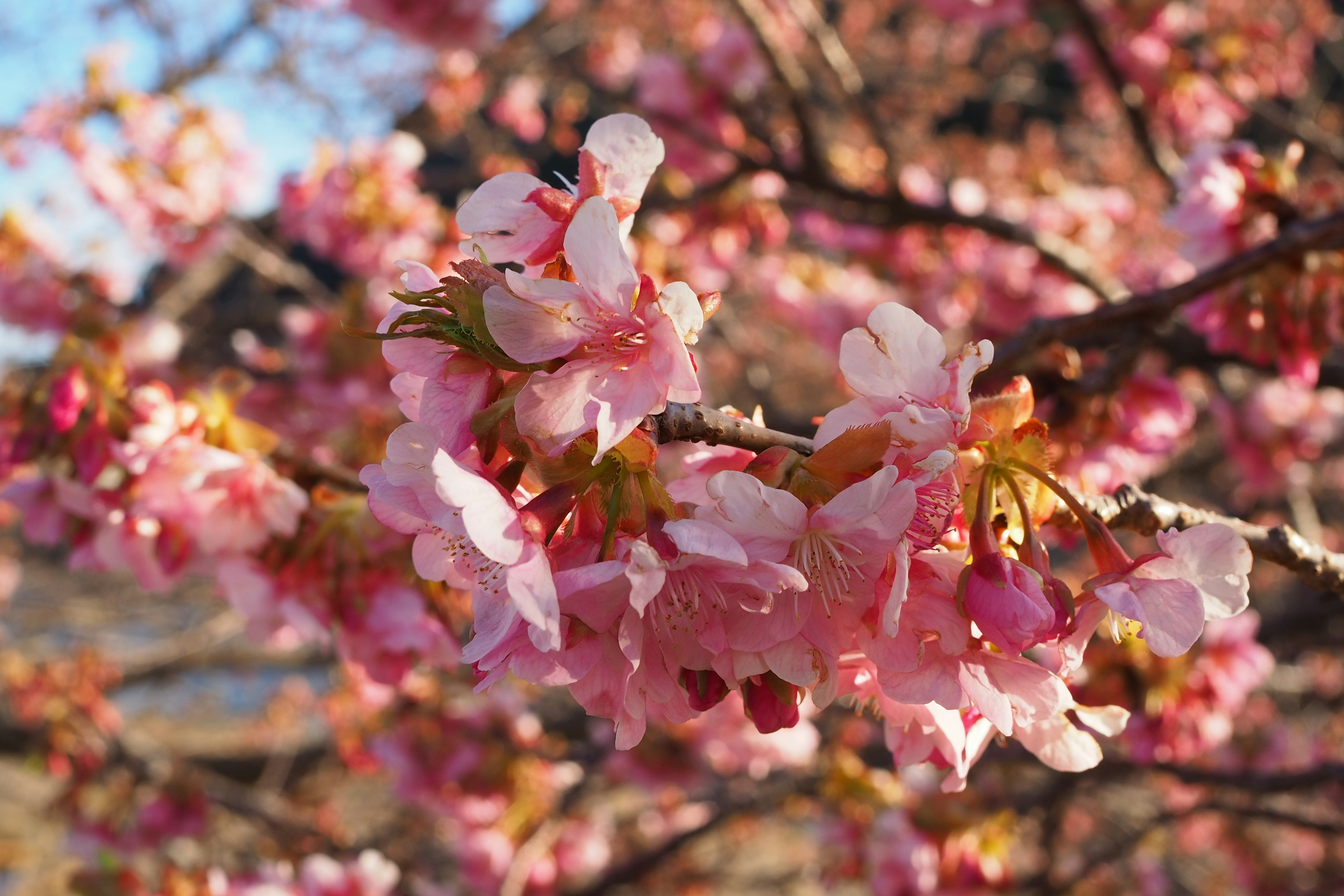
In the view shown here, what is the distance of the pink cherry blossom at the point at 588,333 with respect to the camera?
2.19 feet

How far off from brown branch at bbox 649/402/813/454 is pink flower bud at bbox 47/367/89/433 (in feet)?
4.08

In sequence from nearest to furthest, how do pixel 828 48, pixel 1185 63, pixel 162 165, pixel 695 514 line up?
pixel 695 514
pixel 828 48
pixel 1185 63
pixel 162 165

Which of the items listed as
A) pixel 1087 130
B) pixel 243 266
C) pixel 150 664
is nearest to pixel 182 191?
pixel 150 664

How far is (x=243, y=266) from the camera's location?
788 centimetres

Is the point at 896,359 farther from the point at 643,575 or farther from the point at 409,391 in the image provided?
the point at 409,391

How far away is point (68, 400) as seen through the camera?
1.49m

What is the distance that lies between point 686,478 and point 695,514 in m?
0.10

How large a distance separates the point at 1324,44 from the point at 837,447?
885cm

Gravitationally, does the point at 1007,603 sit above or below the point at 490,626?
below

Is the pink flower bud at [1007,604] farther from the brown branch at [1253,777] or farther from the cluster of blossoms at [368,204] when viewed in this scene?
the cluster of blossoms at [368,204]

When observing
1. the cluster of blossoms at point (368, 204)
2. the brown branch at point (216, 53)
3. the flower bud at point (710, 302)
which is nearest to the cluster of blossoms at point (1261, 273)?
the flower bud at point (710, 302)

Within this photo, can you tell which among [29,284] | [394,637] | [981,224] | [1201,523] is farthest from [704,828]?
[29,284]

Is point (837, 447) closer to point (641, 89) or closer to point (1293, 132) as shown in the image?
point (1293, 132)

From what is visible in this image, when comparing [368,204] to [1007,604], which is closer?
[1007,604]
